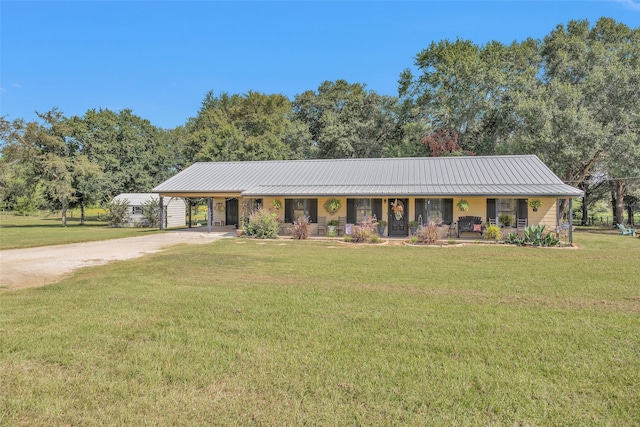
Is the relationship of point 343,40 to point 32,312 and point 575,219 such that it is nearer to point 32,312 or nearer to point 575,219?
point 32,312

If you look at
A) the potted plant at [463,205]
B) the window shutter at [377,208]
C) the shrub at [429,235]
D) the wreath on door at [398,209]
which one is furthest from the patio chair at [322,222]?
the potted plant at [463,205]

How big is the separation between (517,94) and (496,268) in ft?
63.7

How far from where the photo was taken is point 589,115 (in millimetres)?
21375

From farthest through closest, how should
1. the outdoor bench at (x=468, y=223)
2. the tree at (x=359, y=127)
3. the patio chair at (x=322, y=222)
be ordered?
the tree at (x=359, y=127), the patio chair at (x=322, y=222), the outdoor bench at (x=468, y=223)

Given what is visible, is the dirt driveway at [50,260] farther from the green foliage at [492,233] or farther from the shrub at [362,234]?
the green foliage at [492,233]

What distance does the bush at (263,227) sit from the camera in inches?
655

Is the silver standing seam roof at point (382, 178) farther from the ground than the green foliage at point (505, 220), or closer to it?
farther from the ground

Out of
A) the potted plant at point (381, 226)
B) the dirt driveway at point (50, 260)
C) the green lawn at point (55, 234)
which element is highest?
the potted plant at point (381, 226)

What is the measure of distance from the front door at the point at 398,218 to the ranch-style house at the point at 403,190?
1.9 inches

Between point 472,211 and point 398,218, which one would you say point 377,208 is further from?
point 472,211

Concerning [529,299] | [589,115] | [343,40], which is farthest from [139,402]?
[589,115]

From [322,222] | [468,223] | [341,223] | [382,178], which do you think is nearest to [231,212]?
[322,222]

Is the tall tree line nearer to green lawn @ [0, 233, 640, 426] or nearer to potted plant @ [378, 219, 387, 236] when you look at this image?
potted plant @ [378, 219, 387, 236]

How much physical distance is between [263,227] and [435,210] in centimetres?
823
